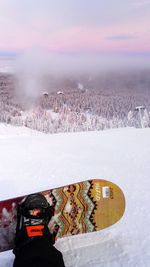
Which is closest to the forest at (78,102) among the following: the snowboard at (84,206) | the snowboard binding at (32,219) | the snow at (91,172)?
the snow at (91,172)

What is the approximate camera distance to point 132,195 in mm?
2615

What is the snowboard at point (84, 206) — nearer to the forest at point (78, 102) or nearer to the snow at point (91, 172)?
the snow at point (91, 172)

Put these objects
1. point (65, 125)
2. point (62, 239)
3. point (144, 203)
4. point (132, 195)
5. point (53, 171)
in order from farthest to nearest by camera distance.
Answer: point (65, 125)
point (53, 171)
point (132, 195)
point (144, 203)
point (62, 239)

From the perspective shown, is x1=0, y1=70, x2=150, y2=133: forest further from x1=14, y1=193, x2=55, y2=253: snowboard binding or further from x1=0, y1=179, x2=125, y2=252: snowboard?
x1=14, y1=193, x2=55, y2=253: snowboard binding

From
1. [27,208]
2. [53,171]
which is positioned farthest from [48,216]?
[53,171]

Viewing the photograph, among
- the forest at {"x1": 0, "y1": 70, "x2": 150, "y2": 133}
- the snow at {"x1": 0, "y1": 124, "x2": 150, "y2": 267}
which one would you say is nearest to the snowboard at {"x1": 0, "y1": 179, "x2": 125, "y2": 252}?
the snow at {"x1": 0, "y1": 124, "x2": 150, "y2": 267}

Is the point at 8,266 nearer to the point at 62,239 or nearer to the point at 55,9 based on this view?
the point at 62,239

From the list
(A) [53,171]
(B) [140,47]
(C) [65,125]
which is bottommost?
(A) [53,171]

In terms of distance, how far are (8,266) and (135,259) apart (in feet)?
1.90

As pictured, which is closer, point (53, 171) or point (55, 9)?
point (53, 171)

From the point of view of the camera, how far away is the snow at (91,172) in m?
1.83

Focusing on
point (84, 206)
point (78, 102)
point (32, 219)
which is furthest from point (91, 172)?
point (32, 219)

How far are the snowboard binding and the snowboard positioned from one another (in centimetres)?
16

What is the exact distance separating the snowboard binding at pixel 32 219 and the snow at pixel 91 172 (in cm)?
27
